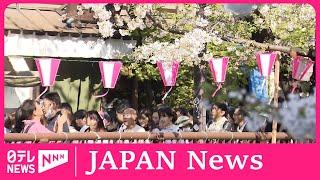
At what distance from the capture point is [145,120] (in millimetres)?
5328

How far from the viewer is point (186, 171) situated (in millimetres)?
4590

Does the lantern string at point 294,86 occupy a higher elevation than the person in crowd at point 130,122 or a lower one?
higher

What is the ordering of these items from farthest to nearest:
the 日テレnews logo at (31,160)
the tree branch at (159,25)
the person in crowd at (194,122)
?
the tree branch at (159,25) → the person in crowd at (194,122) → the 日テレnews logo at (31,160)

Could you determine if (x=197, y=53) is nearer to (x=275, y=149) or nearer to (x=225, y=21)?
(x=225, y=21)

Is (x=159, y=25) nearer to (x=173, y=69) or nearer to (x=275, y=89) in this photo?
(x=173, y=69)

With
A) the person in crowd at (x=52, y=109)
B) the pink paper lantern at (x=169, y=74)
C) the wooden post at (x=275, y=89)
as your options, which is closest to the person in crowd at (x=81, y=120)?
the person in crowd at (x=52, y=109)

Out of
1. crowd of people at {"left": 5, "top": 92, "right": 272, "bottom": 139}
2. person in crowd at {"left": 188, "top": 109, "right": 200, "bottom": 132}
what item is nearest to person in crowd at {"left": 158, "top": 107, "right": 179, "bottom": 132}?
crowd of people at {"left": 5, "top": 92, "right": 272, "bottom": 139}

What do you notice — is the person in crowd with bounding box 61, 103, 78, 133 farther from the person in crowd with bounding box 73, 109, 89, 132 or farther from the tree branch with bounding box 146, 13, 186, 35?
the tree branch with bounding box 146, 13, 186, 35

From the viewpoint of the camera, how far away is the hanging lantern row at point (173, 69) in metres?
4.89

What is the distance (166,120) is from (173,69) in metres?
0.47

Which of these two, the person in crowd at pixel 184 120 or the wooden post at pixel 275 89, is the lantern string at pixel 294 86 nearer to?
the wooden post at pixel 275 89

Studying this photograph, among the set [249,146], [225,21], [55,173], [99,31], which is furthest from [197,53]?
[55,173]

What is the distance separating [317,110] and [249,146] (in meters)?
0.61

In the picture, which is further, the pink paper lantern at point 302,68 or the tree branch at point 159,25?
the tree branch at point 159,25
